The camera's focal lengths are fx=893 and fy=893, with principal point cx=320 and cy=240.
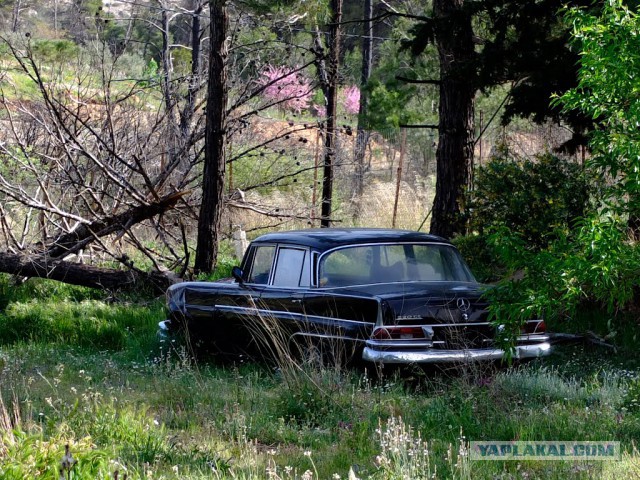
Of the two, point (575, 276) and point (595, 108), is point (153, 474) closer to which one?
point (575, 276)

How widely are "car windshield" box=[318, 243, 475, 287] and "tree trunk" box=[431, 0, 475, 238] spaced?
14.6 ft

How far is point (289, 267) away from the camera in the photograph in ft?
28.4

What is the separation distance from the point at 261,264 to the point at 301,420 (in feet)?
9.21

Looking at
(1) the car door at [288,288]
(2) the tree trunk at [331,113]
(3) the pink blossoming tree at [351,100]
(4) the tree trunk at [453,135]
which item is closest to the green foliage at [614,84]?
(1) the car door at [288,288]

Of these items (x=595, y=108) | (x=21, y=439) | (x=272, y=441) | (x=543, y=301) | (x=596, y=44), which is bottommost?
(x=272, y=441)

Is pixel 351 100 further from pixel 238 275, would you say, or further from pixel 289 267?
pixel 289 267

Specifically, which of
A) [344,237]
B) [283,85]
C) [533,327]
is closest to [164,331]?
[344,237]

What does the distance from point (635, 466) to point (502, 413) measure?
142 cm

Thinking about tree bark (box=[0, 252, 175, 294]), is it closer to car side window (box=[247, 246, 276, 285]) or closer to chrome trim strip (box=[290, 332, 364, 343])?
car side window (box=[247, 246, 276, 285])

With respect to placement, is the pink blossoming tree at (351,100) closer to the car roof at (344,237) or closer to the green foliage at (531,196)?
the green foliage at (531,196)

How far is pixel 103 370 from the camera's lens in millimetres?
9141

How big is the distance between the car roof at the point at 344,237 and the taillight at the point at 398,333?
1237 mm

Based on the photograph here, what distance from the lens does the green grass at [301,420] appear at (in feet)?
16.0

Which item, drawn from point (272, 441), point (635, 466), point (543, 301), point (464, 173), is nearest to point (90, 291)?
point (464, 173)
